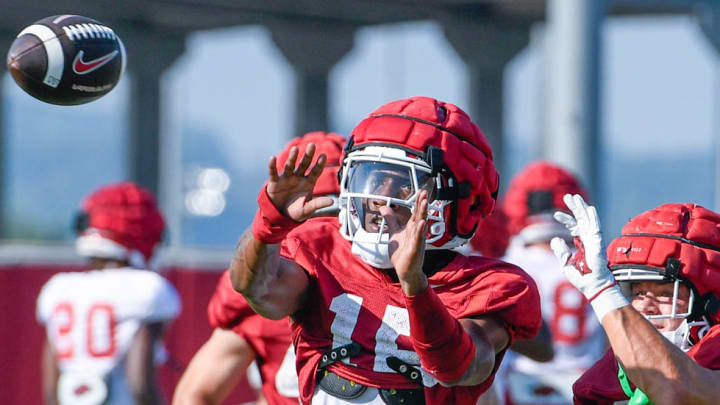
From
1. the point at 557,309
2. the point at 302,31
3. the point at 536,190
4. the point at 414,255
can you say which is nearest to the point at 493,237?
the point at 557,309

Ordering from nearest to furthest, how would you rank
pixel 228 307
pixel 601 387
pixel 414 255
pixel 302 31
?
1. pixel 414 255
2. pixel 601 387
3. pixel 228 307
4. pixel 302 31

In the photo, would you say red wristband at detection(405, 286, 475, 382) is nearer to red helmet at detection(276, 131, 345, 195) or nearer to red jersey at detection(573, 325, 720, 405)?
red jersey at detection(573, 325, 720, 405)

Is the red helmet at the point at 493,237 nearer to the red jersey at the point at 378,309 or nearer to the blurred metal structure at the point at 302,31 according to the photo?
the red jersey at the point at 378,309

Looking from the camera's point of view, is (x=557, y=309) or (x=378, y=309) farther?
(x=557, y=309)

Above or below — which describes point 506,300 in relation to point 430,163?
below

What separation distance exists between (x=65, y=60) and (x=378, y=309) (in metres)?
1.16

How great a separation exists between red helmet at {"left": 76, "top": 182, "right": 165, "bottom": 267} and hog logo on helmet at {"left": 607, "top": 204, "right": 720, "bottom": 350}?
3164 mm

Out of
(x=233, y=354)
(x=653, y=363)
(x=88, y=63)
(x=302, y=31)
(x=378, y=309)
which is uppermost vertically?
(x=302, y=31)

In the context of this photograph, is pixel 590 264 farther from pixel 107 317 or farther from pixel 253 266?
pixel 107 317

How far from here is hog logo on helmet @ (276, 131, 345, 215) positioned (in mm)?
4436

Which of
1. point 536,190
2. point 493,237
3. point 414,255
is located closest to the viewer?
point 414,255

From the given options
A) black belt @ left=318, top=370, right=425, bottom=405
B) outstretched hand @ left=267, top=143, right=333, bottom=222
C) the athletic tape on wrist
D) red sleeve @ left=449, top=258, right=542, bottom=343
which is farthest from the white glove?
outstretched hand @ left=267, top=143, right=333, bottom=222

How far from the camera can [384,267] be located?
344cm

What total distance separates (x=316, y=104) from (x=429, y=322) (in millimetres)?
14250
